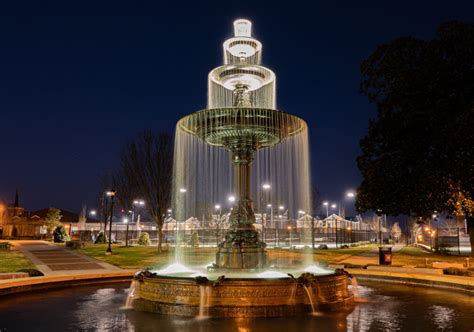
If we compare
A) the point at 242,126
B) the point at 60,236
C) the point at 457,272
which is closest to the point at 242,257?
the point at 242,126

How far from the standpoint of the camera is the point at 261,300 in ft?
29.8

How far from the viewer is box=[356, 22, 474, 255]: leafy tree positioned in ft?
76.9

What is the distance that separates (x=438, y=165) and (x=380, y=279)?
A: 11461 millimetres

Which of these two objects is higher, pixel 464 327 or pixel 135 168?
pixel 135 168

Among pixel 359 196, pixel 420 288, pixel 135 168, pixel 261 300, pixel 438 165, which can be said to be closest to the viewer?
pixel 261 300

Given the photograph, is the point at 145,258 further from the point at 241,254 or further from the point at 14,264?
the point at 241,254

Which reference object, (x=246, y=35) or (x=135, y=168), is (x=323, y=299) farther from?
(x=135, y=168)

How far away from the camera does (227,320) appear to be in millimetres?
8555

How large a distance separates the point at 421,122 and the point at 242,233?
707 inches

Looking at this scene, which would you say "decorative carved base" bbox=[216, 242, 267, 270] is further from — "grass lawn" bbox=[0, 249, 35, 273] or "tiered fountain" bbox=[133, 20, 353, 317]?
"grass lawn" bbox=[0, 249, 35, 273]

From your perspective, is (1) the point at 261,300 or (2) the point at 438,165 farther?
(2) the point at 438,165

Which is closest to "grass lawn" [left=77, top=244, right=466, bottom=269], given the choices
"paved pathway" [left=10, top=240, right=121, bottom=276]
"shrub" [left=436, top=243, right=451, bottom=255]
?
"paved pathway" [left=10, top=240, right=121, bottom=276]

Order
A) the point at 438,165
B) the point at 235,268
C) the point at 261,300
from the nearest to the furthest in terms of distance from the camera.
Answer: the point at 261,300 < the point at 235,268 < the point at 438,165

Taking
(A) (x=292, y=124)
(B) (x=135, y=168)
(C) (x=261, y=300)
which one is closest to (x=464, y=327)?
(C) (x=261, y=300)
